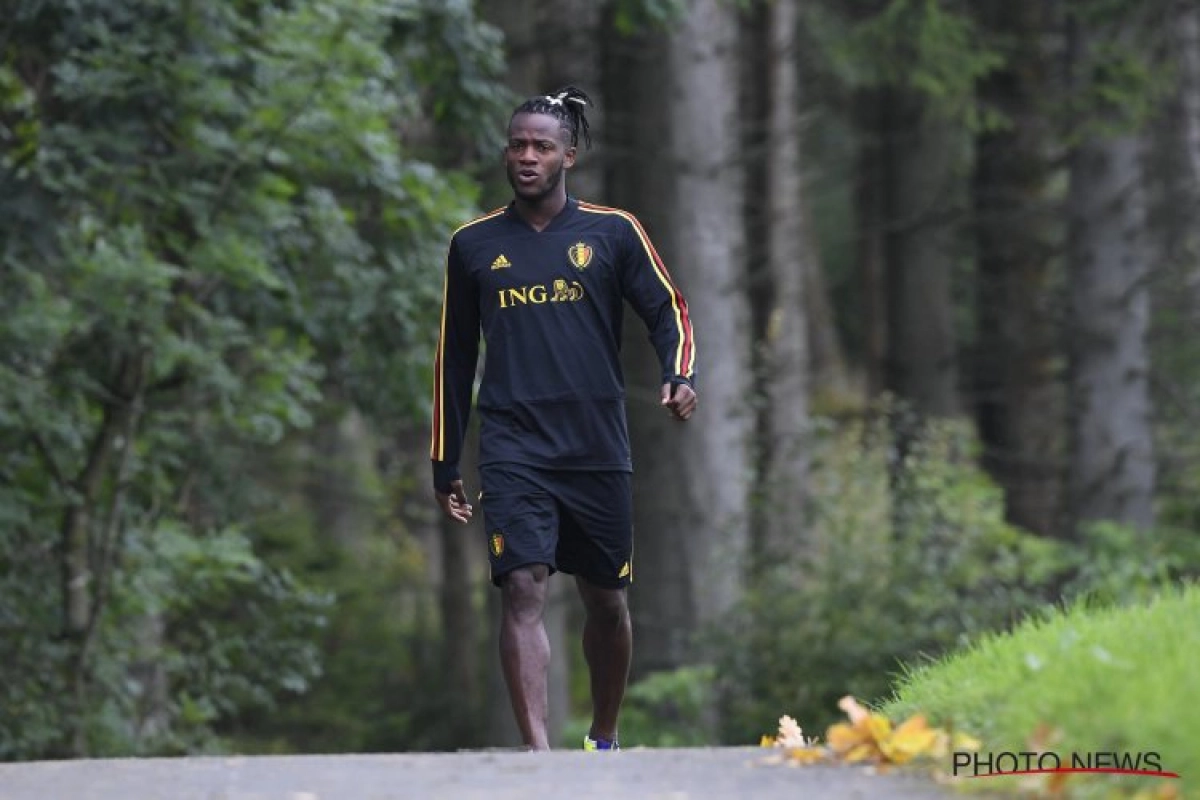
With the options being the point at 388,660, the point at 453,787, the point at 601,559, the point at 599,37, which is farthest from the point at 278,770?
the point at 388,660

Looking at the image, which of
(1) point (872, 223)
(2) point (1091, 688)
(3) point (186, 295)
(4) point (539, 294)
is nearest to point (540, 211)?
(4) point (539, 294)

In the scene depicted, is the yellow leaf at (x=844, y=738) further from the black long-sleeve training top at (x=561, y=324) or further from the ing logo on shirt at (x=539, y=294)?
the ing logo on shirt at (x=539, y=294)

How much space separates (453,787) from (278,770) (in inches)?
27.8

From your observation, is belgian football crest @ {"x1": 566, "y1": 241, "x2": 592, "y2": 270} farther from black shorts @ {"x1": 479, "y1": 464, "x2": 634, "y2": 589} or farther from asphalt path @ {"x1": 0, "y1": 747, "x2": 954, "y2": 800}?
asphalt path @ {"x1": 0, "y1": 747, "x2": 954, "y2": 800}

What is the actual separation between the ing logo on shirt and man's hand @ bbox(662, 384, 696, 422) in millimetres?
439

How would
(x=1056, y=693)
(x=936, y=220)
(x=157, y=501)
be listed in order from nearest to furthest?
(x=1056, y=693) → (x=157, y=501) → (x=936, y=220)

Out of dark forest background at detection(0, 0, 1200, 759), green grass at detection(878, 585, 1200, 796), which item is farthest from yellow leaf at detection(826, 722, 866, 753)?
dark forest background at detection(0, 0, 1200, 759)

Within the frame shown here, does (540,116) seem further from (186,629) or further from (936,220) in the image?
(936,220)

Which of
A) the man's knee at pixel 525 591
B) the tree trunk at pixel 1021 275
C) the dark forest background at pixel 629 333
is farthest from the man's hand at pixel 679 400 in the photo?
the tree trunk at pixel 1021 275

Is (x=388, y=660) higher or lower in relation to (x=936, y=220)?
lower

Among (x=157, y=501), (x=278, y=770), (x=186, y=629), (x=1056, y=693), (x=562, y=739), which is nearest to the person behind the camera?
(x=1056, y=693)

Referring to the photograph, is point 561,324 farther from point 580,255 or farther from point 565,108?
point 565,108

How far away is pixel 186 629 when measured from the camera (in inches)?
684

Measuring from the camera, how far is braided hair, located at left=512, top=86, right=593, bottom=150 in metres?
8.38
